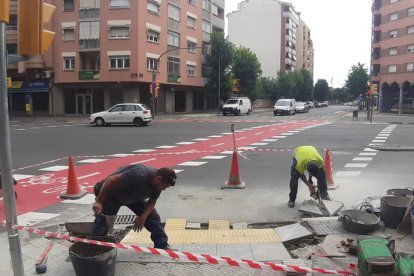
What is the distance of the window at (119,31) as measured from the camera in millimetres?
41594

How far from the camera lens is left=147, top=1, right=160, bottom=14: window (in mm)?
43500

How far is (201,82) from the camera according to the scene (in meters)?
55.6

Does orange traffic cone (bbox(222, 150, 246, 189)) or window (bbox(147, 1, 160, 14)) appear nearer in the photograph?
orange traffic cone (bbox(222, 150, 246, 189))

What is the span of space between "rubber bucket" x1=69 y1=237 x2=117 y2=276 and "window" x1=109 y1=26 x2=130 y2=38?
38779 mm

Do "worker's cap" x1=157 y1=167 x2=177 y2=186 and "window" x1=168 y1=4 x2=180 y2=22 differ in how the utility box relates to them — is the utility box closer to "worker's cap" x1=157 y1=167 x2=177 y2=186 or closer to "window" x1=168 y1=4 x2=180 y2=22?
"worker's cap" x1=157 y1=167 x2=177 y2=186

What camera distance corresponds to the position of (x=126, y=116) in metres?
29.2

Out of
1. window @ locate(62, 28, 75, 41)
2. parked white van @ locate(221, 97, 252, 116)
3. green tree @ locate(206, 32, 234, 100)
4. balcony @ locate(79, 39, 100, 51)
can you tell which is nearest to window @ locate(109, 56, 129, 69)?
balcony @ locate(79, 39, 100, 51)

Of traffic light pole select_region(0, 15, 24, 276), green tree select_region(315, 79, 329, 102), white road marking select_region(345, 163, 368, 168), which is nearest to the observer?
traffic light pole select_region(0, 15, 24, 276)

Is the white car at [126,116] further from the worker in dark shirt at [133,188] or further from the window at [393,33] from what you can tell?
the window at [393,33]

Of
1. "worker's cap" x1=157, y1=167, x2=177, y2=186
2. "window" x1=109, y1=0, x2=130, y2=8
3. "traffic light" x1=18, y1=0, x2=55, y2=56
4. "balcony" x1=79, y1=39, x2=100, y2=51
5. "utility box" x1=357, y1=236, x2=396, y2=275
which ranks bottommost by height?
"utility box" x1=357, y1=236, x2=396, y2=275

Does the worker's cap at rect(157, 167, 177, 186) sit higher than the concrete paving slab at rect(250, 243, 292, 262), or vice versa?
the worker's cap at rect(157, 167, 177, 186)

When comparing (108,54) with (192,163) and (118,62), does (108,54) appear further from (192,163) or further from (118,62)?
(192,163)

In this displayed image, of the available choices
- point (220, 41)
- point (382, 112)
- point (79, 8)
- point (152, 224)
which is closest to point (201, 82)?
point (220, 41)

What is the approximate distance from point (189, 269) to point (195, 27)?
51.5m
